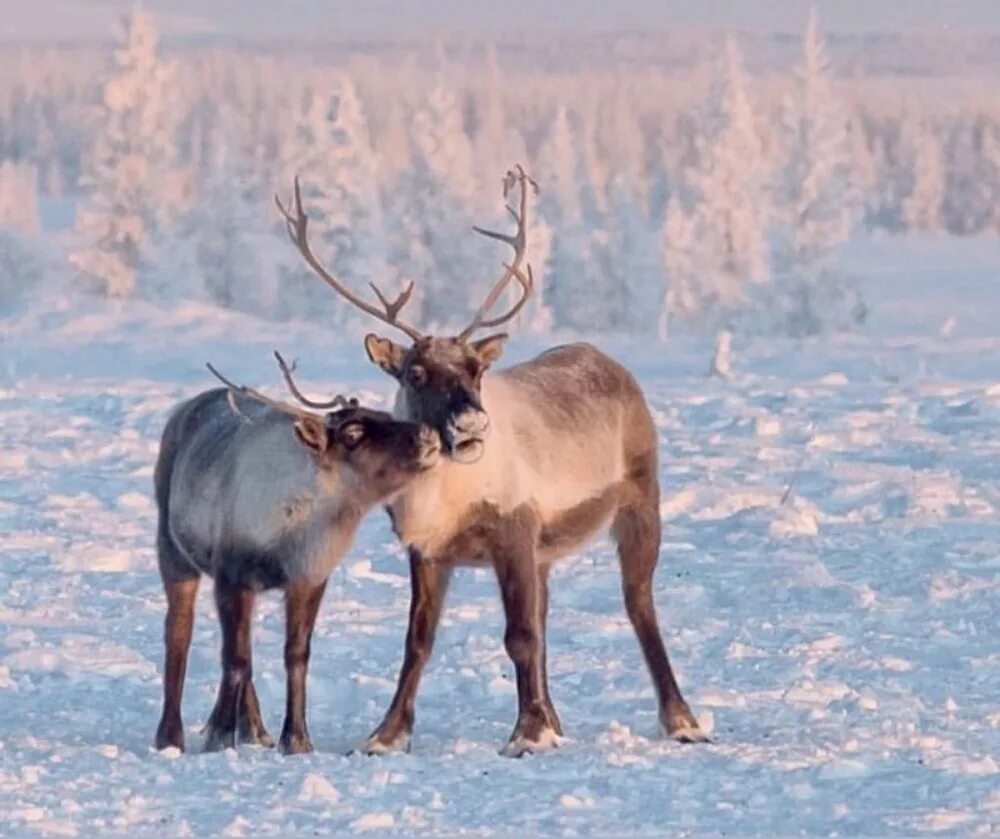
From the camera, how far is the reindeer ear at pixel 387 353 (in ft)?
29.3

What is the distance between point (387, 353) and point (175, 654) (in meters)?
1.59

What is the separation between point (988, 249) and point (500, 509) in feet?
269

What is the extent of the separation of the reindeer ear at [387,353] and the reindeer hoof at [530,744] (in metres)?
1.54

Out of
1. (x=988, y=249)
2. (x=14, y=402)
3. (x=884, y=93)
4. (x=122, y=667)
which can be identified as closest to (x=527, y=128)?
(x=884, y=93)

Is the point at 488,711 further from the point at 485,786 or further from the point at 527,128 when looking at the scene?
the point at 527,128

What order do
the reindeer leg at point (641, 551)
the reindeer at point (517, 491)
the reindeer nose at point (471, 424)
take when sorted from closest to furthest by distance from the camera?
1. the reindeer nose at point (471, 424)
2. the reindeer at point (517, 491)
3. the reindeer leg at point (641, 551)

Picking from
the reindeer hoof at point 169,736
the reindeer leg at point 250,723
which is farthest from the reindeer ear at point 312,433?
the reindeer hoof at point 169,736

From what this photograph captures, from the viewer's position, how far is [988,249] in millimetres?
88188

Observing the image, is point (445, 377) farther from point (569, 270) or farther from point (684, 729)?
point (569, 270)

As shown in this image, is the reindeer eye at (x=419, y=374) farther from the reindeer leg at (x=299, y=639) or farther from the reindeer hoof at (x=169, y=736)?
the reindeer hoof at (x=169, y=736)

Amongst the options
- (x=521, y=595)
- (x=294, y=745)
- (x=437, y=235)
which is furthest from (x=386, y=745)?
(x=437, y=235)

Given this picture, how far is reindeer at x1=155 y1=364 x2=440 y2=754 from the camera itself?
884 centimetres

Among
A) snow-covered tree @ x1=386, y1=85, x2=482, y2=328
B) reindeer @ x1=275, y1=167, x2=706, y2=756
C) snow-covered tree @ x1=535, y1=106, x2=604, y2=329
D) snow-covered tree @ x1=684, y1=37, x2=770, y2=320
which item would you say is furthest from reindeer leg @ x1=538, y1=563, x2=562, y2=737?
snow-covered tree @ x1=535, y1=106, x2=604, y2=329

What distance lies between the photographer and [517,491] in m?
8.88
